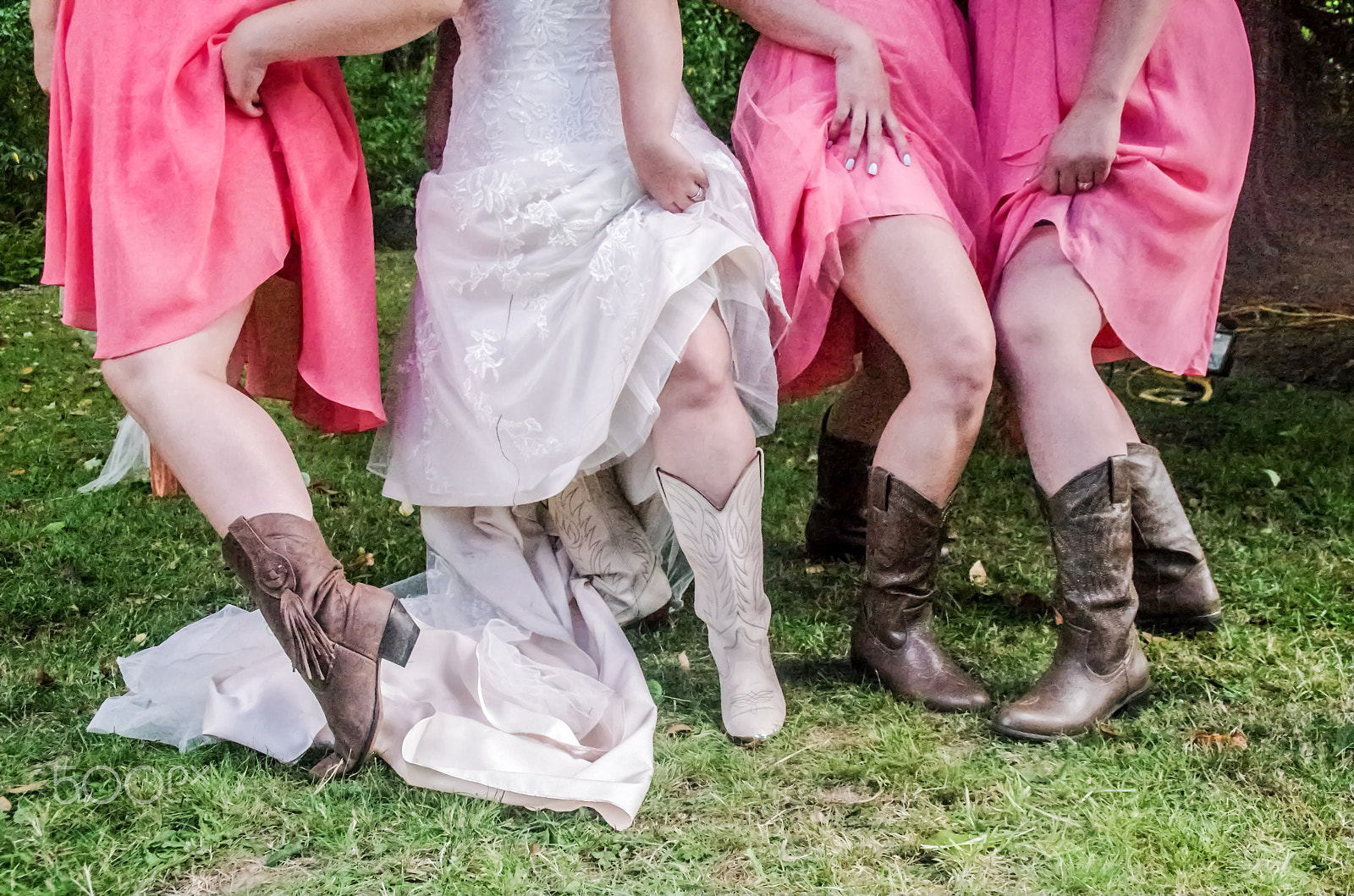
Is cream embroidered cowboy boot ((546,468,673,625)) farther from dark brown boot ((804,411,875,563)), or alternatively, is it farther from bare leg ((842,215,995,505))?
bare leg ((842,215,995,505))

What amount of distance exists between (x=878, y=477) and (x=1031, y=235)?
53cm

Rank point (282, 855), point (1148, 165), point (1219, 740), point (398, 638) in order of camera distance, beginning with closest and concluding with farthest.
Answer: point (282, 855) < point (398, 638) < point (1219, 740) < point (1148, 165)

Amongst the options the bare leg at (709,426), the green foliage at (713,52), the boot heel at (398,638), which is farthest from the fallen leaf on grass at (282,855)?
the green foliage at (713,52)

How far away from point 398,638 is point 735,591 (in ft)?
2.00

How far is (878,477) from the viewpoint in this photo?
7.16 ft

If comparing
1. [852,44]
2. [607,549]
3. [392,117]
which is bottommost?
[392,117]

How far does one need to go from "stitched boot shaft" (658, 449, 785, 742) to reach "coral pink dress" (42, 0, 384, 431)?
2.09 feet

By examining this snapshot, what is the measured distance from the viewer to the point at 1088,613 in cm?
207

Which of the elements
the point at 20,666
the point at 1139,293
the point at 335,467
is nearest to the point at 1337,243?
the point at 1139,293

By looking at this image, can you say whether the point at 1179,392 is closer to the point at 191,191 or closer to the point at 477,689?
the point at 477,689

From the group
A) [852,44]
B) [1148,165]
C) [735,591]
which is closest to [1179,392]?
[1148,165]

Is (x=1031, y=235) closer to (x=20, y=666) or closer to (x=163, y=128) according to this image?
(x=163, y=128)

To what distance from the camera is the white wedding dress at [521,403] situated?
2.02 m
